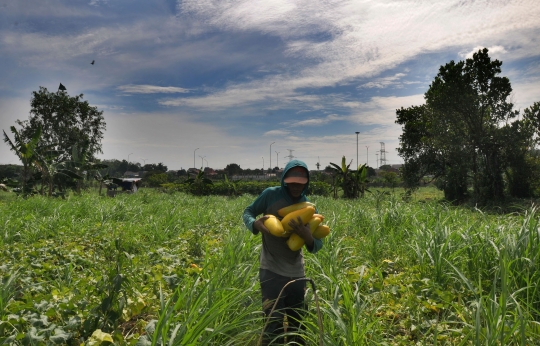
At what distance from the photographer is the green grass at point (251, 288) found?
8.36 feet

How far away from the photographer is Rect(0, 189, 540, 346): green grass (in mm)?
2549

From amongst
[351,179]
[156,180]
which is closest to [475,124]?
[351,179]

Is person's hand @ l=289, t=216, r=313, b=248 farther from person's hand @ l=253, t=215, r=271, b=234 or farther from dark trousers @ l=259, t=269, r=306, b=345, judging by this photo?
dark trousers @ l=259, t=269, r=306, b=345

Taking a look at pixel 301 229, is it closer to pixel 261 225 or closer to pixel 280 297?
pixel 261 225

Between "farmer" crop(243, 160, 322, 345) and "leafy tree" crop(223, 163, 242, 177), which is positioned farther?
"leafy tree" crop(223, 163, 242, 177)

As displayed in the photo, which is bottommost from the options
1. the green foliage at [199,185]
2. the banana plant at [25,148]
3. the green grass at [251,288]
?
the green grass at [251,288]

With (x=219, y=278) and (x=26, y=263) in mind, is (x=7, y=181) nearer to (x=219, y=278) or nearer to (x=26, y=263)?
(x=26, y=263)

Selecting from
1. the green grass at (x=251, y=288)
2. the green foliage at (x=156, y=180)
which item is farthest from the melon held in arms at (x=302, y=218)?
the green foliage at (x=156, y=180)

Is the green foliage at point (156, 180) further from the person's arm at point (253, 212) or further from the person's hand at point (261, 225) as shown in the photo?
the person's hand at point (261, 225)

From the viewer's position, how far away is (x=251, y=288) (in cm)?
309

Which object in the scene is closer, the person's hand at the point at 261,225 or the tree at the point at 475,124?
the person's hand at the point at 261,225

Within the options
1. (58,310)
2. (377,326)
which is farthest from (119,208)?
(377,326)

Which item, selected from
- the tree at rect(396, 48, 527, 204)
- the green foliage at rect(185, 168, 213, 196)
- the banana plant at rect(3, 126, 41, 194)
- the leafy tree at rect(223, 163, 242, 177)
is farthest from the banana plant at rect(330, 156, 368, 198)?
the leafy tree at rect(223, 163, 242, 177)

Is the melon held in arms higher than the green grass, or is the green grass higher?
the melon held in arms
